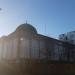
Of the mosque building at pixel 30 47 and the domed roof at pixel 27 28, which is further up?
the domed roof at pixel 27 28

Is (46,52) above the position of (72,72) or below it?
above

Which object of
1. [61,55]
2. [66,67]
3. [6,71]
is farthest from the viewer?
[61,55]

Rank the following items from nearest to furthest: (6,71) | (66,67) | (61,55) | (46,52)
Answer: (6,71) < (66,67) < (46,52) < (61,55)

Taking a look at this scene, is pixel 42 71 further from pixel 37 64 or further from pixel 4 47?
pixel 4 47

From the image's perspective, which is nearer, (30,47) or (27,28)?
(27,28)

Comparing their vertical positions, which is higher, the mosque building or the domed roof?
the domed roof

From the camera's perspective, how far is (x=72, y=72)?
29406mm

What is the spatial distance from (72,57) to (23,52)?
42.5 feet

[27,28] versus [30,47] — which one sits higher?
[27,28]

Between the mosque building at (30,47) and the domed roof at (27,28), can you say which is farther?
the domed roof at (27,28)

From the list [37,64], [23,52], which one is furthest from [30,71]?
[23,52]

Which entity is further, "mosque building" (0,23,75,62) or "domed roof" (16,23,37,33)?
"domed roof" (16,23,37,33)

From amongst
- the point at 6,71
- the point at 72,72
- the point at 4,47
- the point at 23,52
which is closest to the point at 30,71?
the point at 6,71

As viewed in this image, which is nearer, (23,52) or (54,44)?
(23,52)
